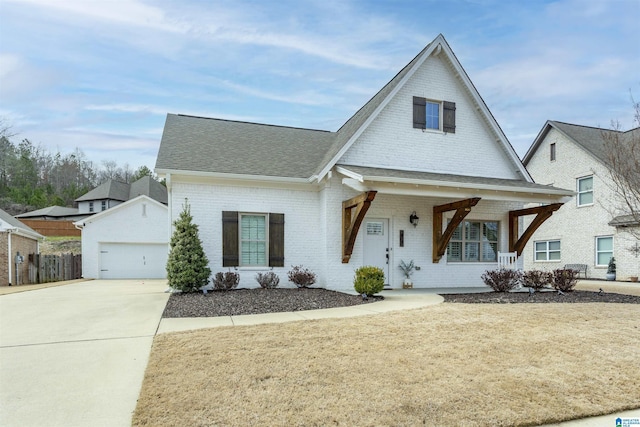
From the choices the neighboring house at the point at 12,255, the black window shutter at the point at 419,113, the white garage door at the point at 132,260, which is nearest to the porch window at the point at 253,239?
the black window shutter at the point at 419,113

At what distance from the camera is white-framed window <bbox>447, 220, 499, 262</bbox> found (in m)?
13.0

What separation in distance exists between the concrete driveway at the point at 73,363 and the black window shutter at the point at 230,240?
2648 millimetres

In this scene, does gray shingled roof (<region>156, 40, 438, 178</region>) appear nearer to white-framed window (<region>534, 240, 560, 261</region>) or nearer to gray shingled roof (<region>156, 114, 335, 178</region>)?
gray shingled roof (<region>156, 114, 335, 178</region>)

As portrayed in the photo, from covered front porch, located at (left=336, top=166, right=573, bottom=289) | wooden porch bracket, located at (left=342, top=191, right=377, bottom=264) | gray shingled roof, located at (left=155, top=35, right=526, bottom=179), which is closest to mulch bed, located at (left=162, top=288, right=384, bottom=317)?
wooden porch bracket, located at (left=342, top=191, right=377, bottom=264)

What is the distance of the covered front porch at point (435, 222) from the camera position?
10.8 meters

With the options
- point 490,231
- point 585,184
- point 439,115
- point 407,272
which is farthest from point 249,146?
point 585,184

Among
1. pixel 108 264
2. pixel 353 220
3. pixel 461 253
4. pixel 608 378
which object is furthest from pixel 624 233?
pixel 108 264

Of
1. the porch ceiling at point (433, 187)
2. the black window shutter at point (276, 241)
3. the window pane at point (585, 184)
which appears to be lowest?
the black window shutter at point (276, 241)

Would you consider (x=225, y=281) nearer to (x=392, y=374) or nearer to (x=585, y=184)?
(x=392, y=374)

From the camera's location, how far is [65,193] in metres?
47.0

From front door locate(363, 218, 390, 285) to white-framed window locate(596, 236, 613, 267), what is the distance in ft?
46.3

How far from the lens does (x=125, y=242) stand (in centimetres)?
1953

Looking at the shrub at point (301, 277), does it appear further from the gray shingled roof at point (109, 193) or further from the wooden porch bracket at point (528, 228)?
the gray shingled roof at point (109, 193)

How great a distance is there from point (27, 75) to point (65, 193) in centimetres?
3510
